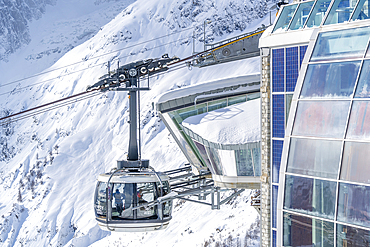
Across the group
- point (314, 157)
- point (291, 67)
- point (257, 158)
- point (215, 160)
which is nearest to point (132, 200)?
point (215, 160)

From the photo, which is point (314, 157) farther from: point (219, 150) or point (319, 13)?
point (219, 150)

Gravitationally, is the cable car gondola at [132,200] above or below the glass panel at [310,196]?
below

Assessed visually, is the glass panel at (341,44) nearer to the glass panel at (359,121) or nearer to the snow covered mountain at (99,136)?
the glass panel at (359,121)

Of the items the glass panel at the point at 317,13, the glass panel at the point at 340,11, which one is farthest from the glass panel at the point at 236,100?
the glass panel at the point at 340,11

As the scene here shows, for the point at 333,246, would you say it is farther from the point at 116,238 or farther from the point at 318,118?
the point at 116,238

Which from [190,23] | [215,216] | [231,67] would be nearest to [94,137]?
[231,67]

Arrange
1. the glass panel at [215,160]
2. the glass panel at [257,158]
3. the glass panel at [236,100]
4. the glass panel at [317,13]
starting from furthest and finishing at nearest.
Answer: the glass panel at [236,100]
the glass panel at [215,160]
the glass panel at [257,158]
the glass panel at [317,13]

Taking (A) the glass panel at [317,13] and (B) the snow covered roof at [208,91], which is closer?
(A) the glass panel at [317,13]
